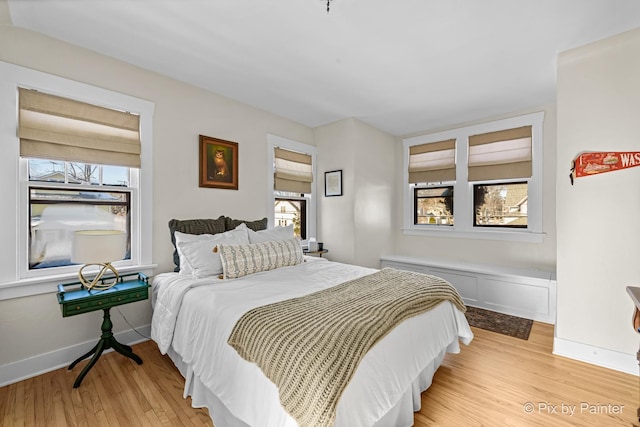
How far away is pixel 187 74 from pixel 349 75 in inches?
63.5

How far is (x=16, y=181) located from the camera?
2.09 metres

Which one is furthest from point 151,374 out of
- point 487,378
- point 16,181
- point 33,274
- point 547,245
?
point 547,245

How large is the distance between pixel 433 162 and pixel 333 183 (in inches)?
65.5

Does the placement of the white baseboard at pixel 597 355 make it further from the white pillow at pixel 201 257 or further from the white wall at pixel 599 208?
the white pillow at pixel 201 257

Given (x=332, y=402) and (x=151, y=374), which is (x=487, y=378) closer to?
(x=332, y=402)

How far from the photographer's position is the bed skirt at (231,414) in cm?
156

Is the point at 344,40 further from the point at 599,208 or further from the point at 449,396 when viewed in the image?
the point at 449,396

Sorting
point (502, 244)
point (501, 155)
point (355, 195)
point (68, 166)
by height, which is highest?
point (501, 155)

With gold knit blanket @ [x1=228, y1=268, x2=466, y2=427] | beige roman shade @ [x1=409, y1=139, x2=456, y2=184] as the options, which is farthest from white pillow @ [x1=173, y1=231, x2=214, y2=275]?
beige roman shade @ [x1=409, y1=139, x2=456, y2=184]

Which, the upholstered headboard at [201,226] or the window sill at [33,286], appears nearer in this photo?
the window sill at [33,286]

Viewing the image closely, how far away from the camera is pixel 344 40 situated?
2.26 metres

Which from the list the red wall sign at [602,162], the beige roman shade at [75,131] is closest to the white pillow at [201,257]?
the beige roman shade at [75,131]

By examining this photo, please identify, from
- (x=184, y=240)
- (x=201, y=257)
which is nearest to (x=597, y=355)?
(x=201, y=257)

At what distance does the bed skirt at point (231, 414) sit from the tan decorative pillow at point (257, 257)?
77 centimetres
